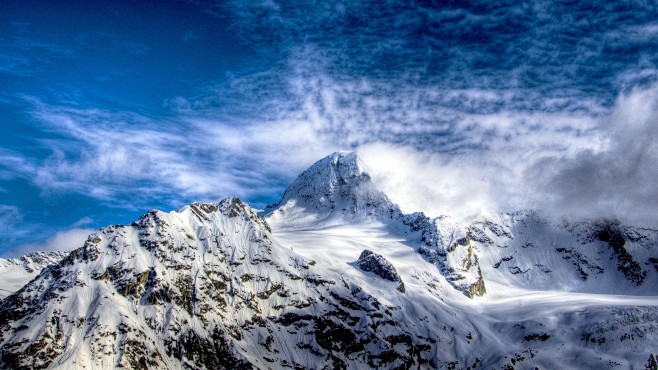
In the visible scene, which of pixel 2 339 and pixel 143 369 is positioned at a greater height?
pixel 2 339

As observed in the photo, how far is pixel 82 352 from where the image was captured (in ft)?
643

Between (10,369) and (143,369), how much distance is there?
1865 inches

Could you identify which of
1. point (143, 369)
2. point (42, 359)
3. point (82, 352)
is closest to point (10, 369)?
point (42, 359)

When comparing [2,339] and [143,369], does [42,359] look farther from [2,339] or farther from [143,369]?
[143,369]

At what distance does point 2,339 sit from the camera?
655 feet

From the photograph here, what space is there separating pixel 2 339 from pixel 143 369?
58762 mm

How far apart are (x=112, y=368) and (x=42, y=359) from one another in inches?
1031

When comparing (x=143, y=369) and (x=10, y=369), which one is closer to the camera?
(x=10, y=369)

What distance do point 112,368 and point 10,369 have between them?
117ft

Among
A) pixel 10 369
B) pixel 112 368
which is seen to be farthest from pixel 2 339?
pixel 112 368

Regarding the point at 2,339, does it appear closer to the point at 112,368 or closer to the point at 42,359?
the point at 42,359

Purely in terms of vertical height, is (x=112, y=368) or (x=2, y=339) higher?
(x=2, y=339)

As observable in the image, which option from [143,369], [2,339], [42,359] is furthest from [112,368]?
[2,339]

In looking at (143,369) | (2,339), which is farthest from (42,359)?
(143,369)
